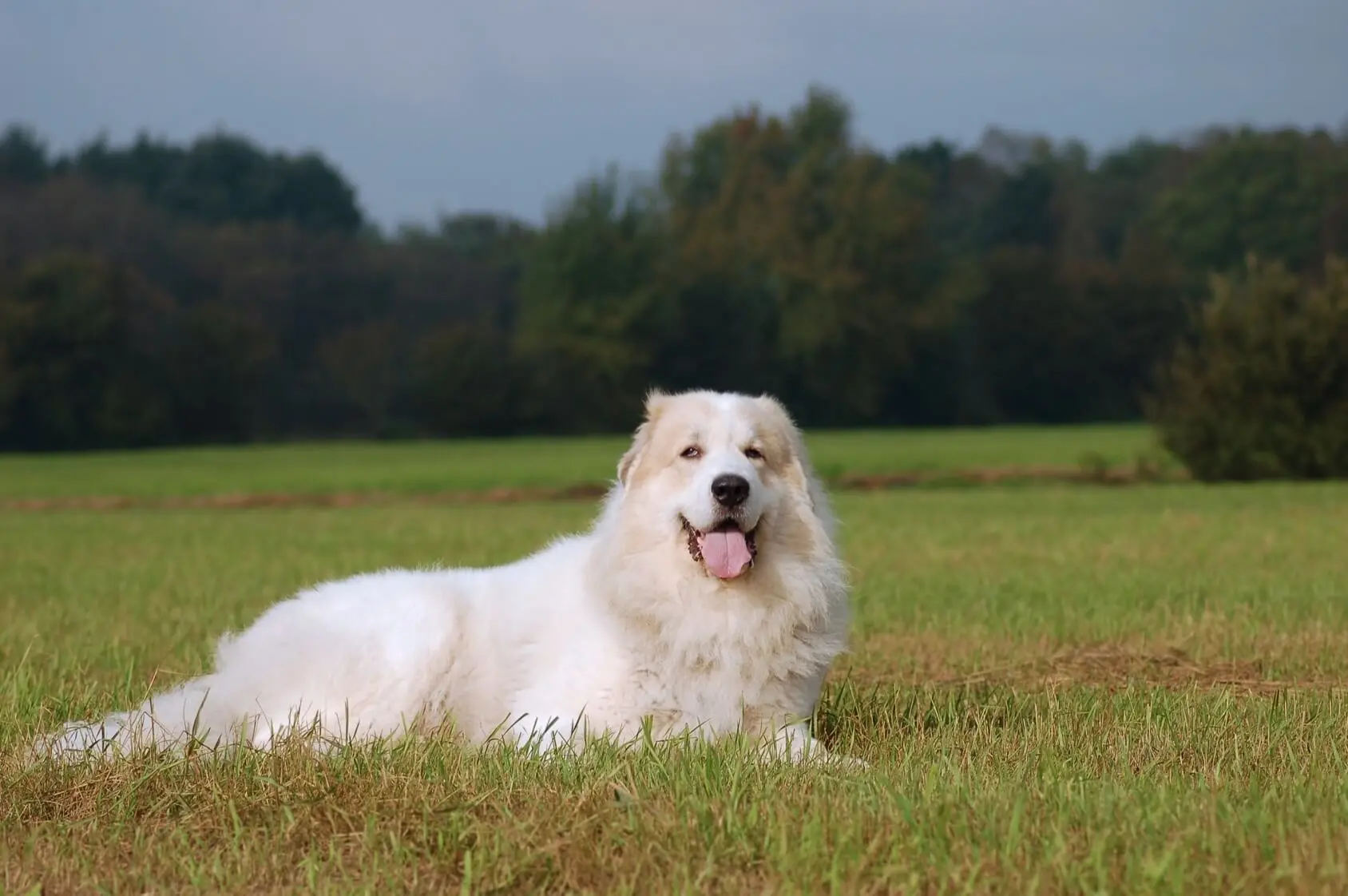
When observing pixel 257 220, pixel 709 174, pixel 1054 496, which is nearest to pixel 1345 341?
pixel 1054 496

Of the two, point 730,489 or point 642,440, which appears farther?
point 642,440

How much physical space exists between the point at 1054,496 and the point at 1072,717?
23660 mm

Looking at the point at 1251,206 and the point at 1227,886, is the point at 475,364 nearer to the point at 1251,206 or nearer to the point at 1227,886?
the point at 1251,206

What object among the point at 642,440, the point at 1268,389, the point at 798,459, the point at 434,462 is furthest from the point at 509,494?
the point at 798,459

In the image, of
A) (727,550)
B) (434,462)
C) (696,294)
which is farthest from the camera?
(696,294)

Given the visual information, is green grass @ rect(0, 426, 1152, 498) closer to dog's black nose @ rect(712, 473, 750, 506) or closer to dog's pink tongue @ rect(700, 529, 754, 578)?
dog's pink tongue @ rect(700, 529, 754, 578)

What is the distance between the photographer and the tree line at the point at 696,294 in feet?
241

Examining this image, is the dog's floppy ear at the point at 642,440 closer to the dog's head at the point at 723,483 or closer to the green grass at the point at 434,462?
the dog's head at the point at 723,483

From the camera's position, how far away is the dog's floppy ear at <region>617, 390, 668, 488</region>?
627 centimetres

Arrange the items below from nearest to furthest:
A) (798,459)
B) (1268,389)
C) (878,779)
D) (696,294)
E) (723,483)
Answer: (878,779) < (723,483) < (798,459) < (1268,389) < (696,294)

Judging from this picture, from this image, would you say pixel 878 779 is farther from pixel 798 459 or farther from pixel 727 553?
pixel 798 459

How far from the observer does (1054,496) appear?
2933 centimetres

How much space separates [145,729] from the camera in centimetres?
584

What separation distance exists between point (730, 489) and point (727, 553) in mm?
305
